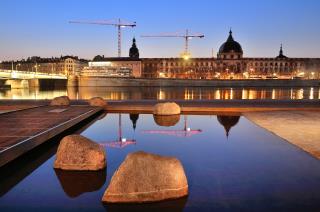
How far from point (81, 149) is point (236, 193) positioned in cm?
362

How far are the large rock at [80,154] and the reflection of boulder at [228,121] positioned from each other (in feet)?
21.2

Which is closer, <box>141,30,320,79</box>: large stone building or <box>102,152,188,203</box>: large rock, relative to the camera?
<box>102,152,188,203</box>: large rock

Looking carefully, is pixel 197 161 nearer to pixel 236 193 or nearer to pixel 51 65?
pixel 236 193

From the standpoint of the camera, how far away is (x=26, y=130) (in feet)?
36.6

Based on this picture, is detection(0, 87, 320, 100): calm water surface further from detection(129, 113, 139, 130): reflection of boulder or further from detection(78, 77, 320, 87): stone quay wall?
detection(129, 113, 139, 130): reflection of boulder

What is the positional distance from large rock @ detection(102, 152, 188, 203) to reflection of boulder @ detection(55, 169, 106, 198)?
0.92 metres

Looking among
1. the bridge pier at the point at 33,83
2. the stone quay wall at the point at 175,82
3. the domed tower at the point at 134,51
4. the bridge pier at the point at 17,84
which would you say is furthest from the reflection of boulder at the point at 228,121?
the domed tower at the point at 134,51

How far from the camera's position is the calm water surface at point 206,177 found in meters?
6.26

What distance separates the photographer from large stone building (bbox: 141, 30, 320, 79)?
148000mm

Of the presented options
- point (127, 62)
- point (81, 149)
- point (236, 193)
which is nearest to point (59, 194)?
point (81, 149)

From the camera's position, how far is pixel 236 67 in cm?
14975

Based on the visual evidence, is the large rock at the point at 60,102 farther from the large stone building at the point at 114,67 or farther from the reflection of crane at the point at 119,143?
the large stone building at the point at 114,67

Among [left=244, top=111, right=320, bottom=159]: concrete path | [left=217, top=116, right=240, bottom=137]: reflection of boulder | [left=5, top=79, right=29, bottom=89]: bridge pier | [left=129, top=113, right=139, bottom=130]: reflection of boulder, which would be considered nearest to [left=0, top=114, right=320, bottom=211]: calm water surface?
[left=244, top=111, right=320, bottom=159]: concrete path

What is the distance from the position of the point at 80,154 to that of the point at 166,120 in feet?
28.5
